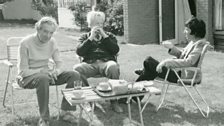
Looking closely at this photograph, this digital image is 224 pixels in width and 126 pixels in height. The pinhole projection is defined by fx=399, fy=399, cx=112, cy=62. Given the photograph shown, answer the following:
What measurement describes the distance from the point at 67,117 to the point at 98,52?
3.72 feet

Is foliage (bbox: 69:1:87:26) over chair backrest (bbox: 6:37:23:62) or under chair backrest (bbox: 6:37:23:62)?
over

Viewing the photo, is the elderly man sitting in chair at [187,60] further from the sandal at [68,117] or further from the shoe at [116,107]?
the sandal at [68,117]

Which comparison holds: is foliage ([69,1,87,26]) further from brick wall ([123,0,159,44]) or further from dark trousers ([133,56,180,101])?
dark trousers ([133,56,180,101])

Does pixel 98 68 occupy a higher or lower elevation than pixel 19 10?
lower

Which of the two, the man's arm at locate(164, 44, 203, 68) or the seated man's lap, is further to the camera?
the seated man's lap

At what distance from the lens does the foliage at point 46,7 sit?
884 inches

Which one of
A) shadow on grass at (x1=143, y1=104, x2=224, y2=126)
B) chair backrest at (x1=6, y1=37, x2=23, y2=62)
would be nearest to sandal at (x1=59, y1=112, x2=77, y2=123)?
shadow on grass at (x1=143, y1=104, x2=224, y2=126)

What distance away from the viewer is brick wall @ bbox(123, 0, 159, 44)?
40.7 feet

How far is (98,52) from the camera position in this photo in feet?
17.7

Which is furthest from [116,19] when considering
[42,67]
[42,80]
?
[42,80]

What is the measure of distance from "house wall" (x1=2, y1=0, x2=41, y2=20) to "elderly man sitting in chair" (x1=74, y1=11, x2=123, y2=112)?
20.1 metres

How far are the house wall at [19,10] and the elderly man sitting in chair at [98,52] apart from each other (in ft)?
65.9

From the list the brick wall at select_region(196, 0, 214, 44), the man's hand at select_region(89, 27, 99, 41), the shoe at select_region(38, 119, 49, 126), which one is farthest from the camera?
the brick wall at select_region(196, 0, 214, 44)

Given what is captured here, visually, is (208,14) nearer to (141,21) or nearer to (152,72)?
(141,21)
